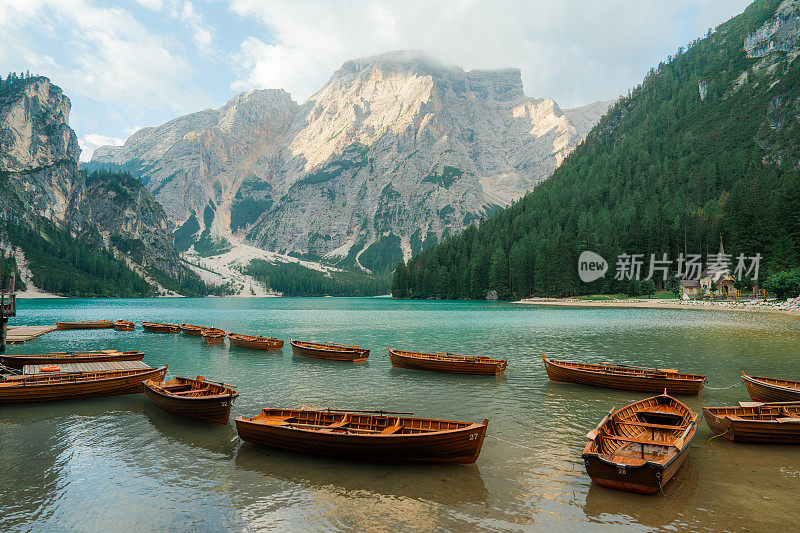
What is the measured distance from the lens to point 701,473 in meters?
18.0

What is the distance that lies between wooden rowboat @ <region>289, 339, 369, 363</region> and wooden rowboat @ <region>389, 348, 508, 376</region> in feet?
17.4

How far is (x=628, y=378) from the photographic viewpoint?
33.4m

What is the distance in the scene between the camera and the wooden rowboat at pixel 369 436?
18516 mm

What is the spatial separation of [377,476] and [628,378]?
2432 cm

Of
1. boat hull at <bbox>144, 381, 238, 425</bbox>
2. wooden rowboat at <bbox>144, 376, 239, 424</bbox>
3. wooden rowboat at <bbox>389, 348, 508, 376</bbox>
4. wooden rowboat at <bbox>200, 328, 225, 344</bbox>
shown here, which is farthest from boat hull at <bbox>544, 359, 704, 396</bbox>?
wooden rowboat at <bbox>200, 328, 225, 344</bbox>

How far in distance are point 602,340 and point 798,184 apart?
84805mm

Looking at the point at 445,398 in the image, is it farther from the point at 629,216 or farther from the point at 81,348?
the point at 629,216

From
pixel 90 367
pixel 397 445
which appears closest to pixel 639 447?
pixel 397 445

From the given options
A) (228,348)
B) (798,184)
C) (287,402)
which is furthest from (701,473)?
(798,184)

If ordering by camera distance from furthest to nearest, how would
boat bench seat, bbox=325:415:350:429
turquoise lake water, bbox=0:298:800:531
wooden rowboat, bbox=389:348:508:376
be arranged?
wooden rowboat, bbox=389:348:508:376 < boat bench seat, bbox=325:415:350:429 < turquoise lake water, bbox=0:298:800:531

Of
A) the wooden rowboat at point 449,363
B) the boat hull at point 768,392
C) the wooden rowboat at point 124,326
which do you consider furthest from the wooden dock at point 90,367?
the wooden rowboat at point 124,326

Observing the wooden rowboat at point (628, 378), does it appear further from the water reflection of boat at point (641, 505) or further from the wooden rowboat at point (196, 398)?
the wooden rowboat at point (196, 398)

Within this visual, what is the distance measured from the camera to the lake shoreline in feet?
326

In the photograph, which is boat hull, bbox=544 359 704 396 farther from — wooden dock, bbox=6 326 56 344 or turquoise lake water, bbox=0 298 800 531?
wooden dock, bbox=6 326 56 344
